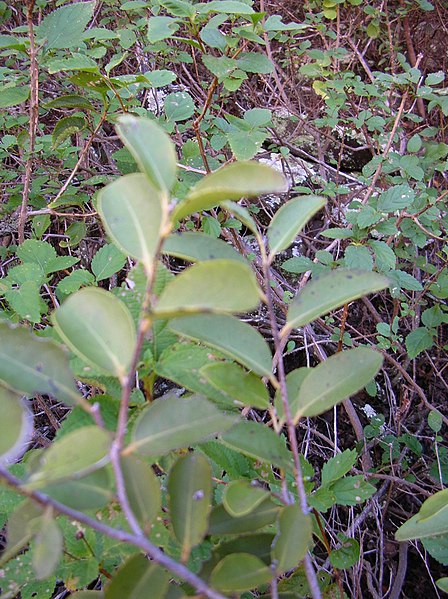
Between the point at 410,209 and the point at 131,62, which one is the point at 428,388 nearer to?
the point at 410,209

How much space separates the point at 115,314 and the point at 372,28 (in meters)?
3.12

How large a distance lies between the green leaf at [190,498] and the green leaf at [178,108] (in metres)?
1.11

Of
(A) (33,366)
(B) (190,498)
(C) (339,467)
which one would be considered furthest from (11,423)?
(C) (339,467)

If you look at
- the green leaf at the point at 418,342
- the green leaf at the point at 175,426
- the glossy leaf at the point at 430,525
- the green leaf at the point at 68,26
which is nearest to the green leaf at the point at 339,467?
the glossy leaf at the point at 430,525

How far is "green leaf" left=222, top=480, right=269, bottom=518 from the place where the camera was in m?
0.47

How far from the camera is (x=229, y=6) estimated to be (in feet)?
3.39

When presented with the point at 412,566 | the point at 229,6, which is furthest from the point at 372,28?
the point at 412,566

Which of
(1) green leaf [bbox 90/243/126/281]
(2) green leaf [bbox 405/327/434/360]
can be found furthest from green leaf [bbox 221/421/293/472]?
(2) green leaf [bbox 405/327/434/360]

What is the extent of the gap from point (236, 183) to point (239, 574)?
14.4 inches

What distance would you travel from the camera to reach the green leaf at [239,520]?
1.81 feet

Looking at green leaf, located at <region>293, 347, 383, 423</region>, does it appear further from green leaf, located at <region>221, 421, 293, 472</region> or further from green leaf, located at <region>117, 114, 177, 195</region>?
green leaf, located at <region>117, 114, 177, 195</region>

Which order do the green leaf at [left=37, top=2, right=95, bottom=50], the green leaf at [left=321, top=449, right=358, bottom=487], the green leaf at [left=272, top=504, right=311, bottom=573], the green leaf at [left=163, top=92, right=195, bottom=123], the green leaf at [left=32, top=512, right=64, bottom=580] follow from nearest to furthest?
the green leaf at [left=32, top=512, right=64, bottom=580] → the green leaf at [left=272, top=504, right=311, bottom=573] → the green leaf at [left=321, top=449, right=358, bottom=487] → the green leaf at [left=37, top=2, right=95, bottom=50] → the green leaf at [left=163, top=92, right=195, bottom=123]

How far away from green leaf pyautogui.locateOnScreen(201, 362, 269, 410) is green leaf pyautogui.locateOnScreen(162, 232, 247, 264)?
0.12 m

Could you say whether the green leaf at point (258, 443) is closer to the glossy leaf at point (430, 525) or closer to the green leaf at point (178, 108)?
the glossy leaf at point (430, 525)
